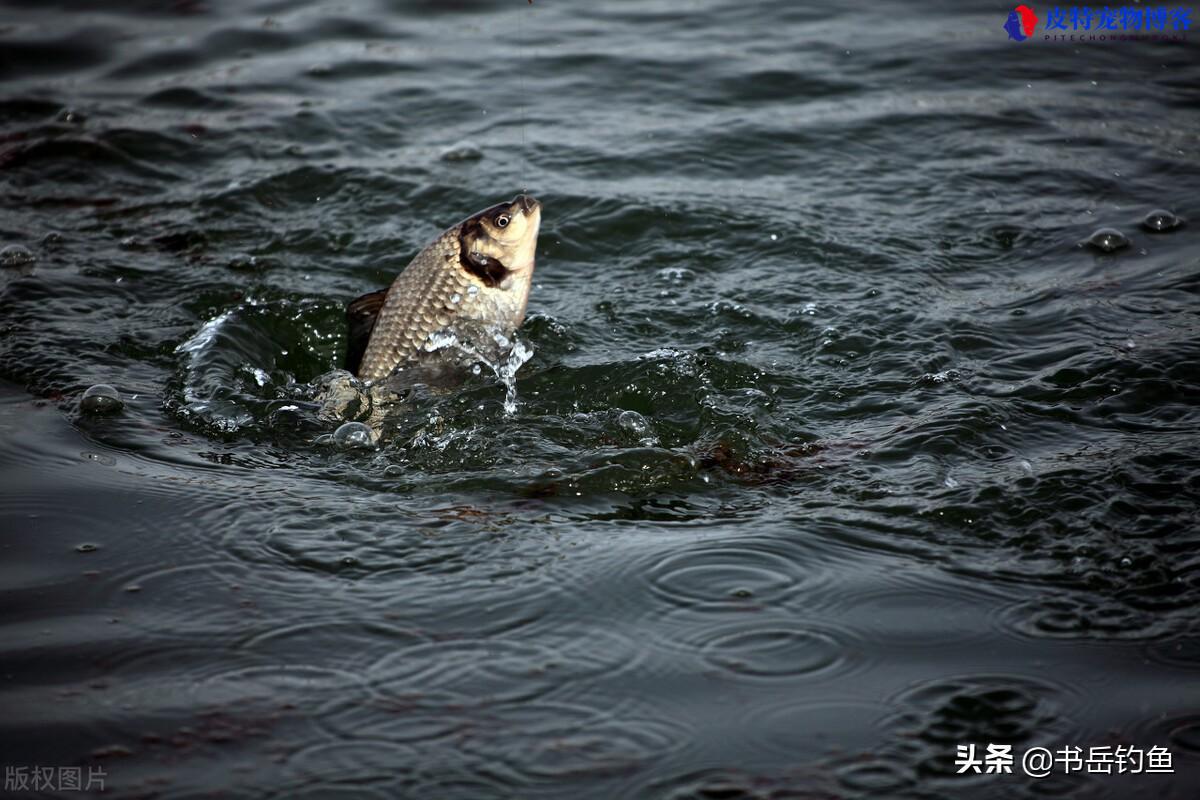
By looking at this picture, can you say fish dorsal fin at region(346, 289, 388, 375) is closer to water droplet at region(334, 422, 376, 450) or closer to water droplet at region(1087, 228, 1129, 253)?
water droplet at region(334, 422, 376, 450)

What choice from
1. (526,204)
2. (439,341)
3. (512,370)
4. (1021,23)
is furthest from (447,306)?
(1021,23)

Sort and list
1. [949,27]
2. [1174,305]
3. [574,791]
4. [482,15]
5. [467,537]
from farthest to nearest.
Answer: [482,15] → [949,27] → [1174,305] → [467,537] → [574,791]

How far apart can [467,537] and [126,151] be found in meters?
5.52

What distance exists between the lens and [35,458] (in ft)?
16.1

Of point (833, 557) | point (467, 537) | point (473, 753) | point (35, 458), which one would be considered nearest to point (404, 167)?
point (35, 458)

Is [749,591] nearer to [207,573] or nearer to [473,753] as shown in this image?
[473,753]

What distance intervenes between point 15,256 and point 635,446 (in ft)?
13.1

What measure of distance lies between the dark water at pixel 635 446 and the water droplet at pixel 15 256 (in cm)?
4

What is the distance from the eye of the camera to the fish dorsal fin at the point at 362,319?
211 inches

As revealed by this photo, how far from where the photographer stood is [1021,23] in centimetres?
1015

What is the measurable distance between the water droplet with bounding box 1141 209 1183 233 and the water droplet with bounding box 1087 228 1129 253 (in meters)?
0.24

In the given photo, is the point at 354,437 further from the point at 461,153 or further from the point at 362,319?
the point at 461,153

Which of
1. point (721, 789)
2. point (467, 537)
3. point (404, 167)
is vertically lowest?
point (721, 789)

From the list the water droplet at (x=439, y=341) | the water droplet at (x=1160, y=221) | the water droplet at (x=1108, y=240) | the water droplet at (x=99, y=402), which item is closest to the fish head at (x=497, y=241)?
the water droplet at (x=439, y=341)
